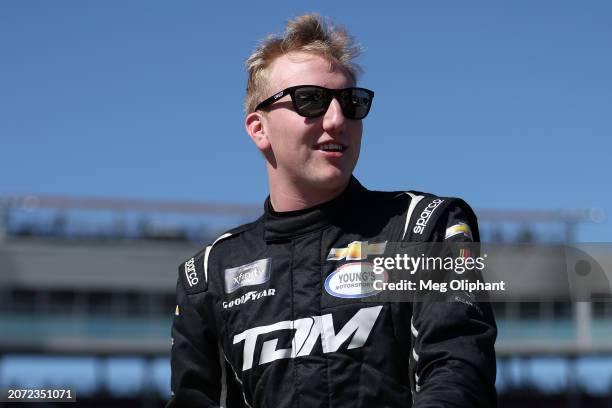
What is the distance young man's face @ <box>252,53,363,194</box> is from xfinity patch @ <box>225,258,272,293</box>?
0.33m

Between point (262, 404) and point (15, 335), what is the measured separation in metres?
39.4

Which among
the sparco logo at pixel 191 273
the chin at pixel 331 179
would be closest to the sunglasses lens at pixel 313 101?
the chin at pixel 331 179

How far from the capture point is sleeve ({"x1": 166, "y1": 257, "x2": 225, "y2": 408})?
3.80m

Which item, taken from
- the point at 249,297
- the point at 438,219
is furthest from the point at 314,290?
the point at 438,219

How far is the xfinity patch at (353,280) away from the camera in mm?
3438

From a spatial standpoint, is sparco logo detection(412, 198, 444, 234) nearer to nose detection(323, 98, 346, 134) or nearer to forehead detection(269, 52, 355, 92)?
nose detection(323, 98, 346, 134)

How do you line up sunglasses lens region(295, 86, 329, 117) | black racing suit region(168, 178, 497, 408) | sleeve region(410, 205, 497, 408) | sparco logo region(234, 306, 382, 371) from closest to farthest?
sleeve region(410, 205, 497, 408) < black racing suit region(168, 178, 497, 408) < sparco logo region(234, 306, 382, 371) < sunglasses lens region(295, 86, 329, 117)

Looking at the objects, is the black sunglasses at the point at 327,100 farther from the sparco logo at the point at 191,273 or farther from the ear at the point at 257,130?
the sparco logo at the point at 191,273

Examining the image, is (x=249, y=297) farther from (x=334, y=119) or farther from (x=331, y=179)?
(x=334, y=119)

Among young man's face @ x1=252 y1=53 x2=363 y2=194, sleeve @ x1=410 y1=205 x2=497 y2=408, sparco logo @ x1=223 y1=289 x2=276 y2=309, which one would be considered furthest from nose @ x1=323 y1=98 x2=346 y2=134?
sleeve @ x1=410 y1=205 x2=497 y2=408

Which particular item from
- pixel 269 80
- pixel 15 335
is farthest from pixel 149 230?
pixel 269 80

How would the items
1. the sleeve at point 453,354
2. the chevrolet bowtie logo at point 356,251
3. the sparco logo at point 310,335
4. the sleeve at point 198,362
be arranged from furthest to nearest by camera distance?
1. the sleeve at point 198,362
2. the chevrolet bowtie logo at point 356,251
3. the sparco logo at point 310,335
4. the sleeve at point 453,354

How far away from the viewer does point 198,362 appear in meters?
3.82

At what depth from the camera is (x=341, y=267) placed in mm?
3537
